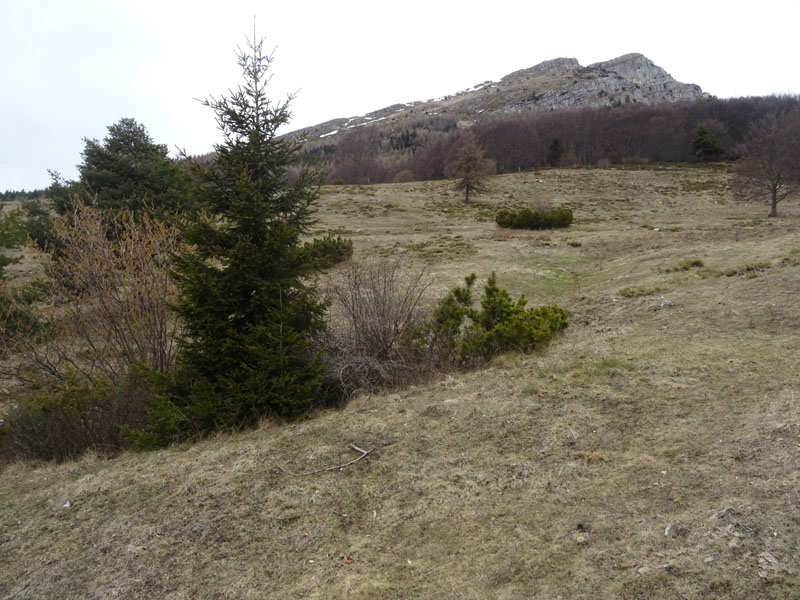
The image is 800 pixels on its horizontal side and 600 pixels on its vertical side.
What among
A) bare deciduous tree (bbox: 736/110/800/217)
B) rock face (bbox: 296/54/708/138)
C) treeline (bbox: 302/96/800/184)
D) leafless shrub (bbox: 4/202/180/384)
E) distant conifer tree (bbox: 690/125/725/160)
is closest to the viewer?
leafless shrub (bbox: 4/202/180/384)

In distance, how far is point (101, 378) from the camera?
7.84 metres

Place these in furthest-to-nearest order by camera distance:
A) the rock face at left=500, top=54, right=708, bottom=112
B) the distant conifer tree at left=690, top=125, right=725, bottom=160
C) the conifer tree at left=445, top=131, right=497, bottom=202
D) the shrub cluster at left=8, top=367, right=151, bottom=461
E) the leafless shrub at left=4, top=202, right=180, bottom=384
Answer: the rock face at left=500, top=54, right=708, bottom=112 < the distant conifer tree at left=690, top=125, right=725, bottom=160 < the conifer tree at left=445, top=131, right=497, bottom=202 < the leafless shrub at left=4, top=202, right=180, bottom=384 < the shrub cluster at left=8, top=367, right=151, bottom=461

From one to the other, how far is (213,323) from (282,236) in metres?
1.51

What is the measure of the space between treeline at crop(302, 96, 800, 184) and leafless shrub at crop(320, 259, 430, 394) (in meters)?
58.0

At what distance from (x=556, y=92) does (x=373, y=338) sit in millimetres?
151381

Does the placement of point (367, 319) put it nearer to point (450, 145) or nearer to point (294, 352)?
point (294, 352)

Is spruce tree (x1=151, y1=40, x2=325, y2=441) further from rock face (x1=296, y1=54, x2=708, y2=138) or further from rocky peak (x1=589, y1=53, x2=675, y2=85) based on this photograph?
rocky peak (x1=589, y1=53, x2=675, y2=85)

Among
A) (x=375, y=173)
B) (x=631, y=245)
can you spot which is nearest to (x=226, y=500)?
(x=631, y=245)

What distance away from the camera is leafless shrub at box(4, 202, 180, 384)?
855cm

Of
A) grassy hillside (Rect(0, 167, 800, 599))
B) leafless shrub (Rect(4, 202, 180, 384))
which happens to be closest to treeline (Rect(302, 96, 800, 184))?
→ leafless shrub (Rect(4, 202, 180, 384))

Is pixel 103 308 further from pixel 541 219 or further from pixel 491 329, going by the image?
pixel 541 219

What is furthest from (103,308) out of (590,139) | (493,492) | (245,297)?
(590,139)

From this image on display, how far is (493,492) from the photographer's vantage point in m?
3.96

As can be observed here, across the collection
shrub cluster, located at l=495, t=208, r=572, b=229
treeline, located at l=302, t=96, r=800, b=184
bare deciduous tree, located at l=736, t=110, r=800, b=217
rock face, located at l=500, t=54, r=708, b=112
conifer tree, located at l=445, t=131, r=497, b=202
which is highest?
rock face, located at l=500, t=54, r=708, b=112
